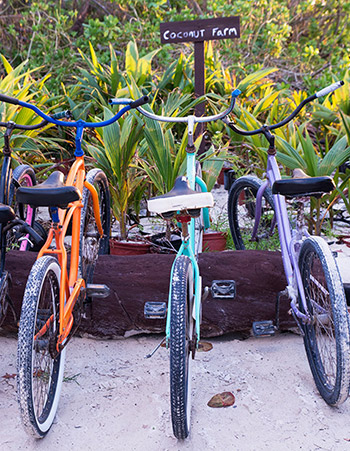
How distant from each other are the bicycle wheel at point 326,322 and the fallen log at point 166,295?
0.94 feet

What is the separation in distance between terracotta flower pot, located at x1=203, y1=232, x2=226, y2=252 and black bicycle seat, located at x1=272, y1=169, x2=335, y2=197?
1.40 metres

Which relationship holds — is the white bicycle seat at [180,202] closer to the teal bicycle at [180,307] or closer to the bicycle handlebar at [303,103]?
the teal bicycle at [180,307]

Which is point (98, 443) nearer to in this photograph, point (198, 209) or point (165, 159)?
point (198, 209)

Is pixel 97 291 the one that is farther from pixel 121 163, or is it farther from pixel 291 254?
pixel 121 163

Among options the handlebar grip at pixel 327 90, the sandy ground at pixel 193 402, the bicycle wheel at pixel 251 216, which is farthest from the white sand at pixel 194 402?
the handlebar grip at pixel 327 90

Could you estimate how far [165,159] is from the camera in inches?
128

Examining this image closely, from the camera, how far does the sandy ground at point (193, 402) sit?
6.62ft

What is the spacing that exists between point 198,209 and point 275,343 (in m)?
1.18

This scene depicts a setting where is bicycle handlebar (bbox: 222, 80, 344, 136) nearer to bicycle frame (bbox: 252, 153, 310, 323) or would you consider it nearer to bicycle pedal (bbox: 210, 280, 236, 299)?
bicycle frame (bbox: 252, 153, 310, 323)

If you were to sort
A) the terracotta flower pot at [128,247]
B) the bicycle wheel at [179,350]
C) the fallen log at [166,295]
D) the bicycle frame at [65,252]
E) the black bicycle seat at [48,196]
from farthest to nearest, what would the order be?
the terracotta flower pot at [128,247] → the fallen log at [166,295] → the bicycle frame at [65,252] → the black bicycle seat at [48,196] → the bicycle wheel at [179,350]

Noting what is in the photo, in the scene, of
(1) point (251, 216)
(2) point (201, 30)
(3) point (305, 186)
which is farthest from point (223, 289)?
(2) point (201, 30)

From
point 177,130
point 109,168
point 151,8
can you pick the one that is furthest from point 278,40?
point 109,168

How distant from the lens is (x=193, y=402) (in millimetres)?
2289

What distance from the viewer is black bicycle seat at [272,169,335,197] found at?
2.16 m
